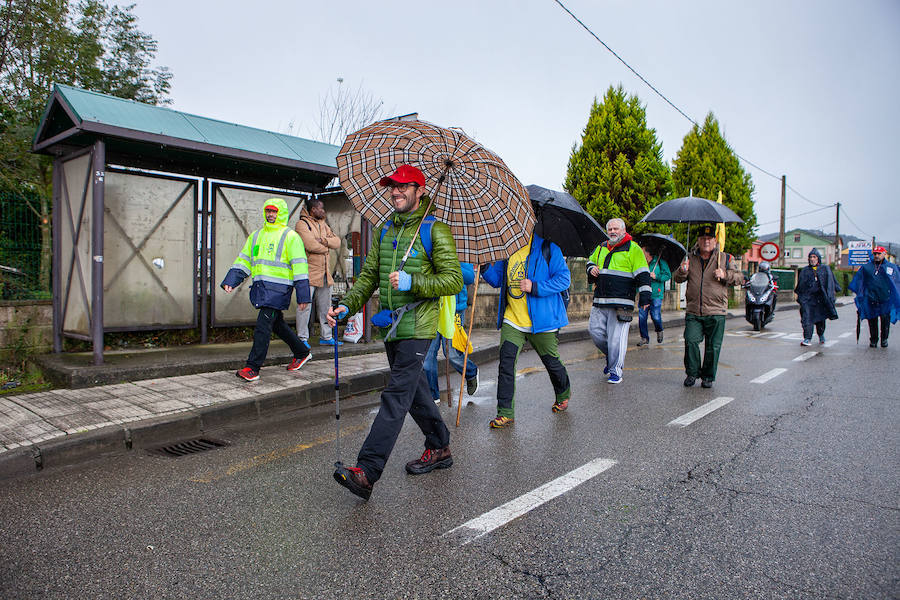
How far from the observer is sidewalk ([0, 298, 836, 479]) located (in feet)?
14.1

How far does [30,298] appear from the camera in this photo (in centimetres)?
684

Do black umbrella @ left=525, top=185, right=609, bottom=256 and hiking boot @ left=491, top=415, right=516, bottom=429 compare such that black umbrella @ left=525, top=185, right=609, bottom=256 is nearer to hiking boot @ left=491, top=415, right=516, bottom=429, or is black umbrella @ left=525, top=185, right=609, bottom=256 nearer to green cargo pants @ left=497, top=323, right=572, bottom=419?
green cargo pants @ left=497, top=323, right=572, bottom=419

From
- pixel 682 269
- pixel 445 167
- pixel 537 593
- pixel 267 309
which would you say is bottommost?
pixel 537 593

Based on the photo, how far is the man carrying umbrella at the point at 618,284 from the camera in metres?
6.87

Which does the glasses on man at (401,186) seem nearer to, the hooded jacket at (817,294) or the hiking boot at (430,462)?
the hiking boot at (430,462)

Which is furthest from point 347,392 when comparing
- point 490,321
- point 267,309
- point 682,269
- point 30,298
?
point 490,321

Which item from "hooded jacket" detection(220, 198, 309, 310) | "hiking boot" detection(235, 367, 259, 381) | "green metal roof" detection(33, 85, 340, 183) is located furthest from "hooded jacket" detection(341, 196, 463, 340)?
"green metal roof" detection(33, 85, 340, 183)

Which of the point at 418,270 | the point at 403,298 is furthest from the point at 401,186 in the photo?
the point at 403,298

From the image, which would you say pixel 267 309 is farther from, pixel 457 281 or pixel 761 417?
pixel 761 417

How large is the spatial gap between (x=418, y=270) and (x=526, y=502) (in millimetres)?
1493

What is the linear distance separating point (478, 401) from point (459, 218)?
269 centimetres

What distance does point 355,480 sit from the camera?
336 centimetres

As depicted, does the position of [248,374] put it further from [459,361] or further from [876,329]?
[876,329]

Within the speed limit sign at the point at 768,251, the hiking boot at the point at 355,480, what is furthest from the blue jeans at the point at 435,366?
the speed limit sign at the point at 768,251
